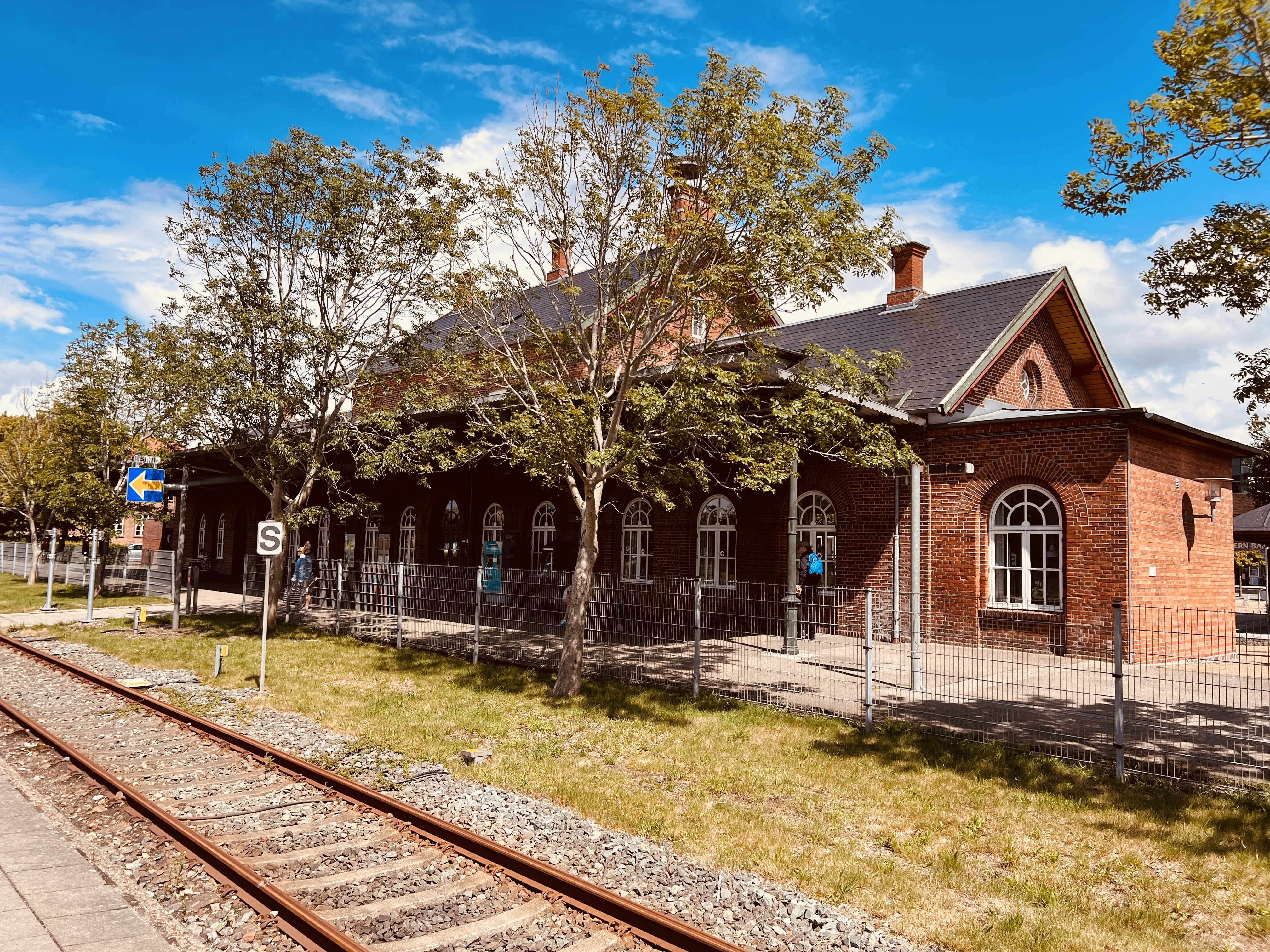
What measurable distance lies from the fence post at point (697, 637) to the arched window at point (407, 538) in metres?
17.4

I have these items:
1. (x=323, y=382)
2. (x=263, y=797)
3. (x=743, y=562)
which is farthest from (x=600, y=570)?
(x=263, y=797)

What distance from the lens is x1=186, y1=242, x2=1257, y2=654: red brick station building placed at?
13.9m

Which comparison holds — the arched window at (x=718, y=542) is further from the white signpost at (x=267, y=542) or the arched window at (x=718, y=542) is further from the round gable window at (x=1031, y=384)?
the white signpost at (x=267, y=542)

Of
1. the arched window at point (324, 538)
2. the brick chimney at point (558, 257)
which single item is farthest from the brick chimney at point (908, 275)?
the arched window at point (324, 538)

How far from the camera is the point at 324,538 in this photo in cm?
2988

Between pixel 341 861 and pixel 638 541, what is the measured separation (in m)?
15.2

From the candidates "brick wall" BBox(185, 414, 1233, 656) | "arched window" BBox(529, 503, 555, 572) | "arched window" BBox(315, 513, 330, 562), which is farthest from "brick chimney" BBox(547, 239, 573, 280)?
"arched window" BBox(315, 513, 330, 562)

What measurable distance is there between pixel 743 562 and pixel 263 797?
41.0 feet

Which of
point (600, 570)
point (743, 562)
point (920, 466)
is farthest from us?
point (600, 570)

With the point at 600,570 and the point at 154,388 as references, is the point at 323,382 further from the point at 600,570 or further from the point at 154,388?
the point at 600,570

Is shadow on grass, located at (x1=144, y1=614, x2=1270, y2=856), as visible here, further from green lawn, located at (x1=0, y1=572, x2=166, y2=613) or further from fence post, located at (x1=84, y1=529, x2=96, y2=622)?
green lawn, located at (x1=0, y1=572, x2=166, y2=613)

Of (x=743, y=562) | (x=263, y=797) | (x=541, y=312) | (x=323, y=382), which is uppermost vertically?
(x=541, y=312)

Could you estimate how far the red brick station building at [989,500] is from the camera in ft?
→ 45.7

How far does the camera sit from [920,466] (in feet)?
47.5
